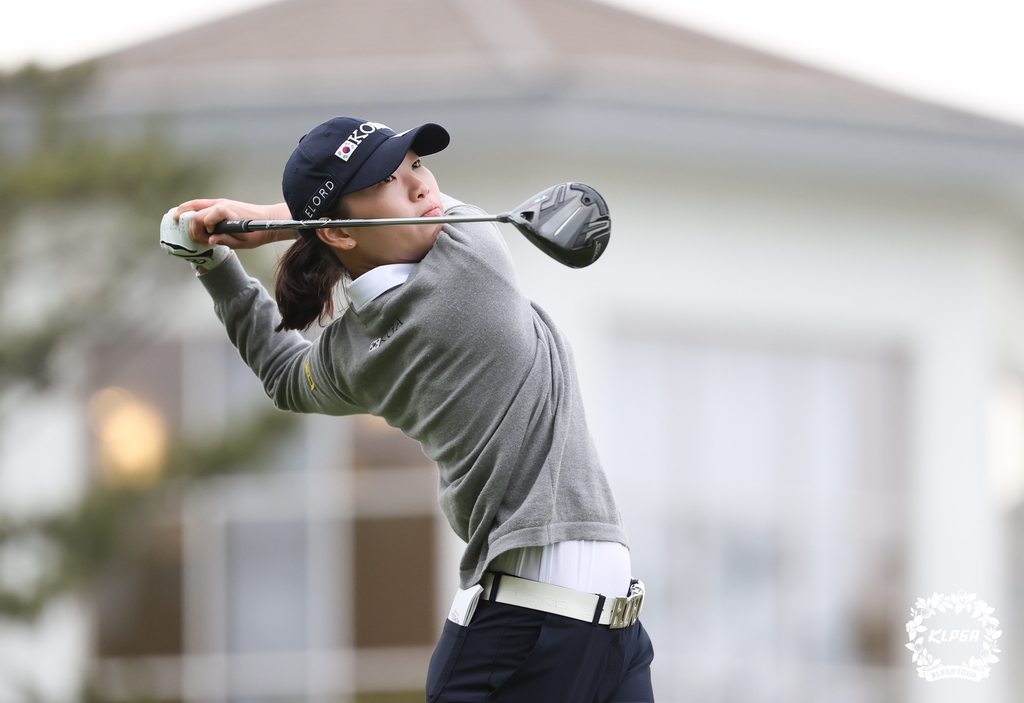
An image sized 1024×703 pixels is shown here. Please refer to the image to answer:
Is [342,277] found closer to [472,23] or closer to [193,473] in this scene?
[193,473]

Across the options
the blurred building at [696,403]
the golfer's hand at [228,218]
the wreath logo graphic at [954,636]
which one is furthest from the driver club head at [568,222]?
the blurred building at [696,403]

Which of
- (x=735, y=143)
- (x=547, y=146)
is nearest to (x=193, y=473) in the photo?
(x=547, y=146)

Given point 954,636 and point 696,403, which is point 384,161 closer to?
point 954,636

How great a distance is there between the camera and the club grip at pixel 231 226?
8.85 feet

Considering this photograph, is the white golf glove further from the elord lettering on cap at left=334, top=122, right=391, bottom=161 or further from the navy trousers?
→ the navy trousers

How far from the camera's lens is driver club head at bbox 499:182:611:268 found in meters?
2.53

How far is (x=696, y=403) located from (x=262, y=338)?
7.50m

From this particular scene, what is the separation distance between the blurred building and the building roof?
0.05m

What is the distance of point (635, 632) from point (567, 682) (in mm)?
218

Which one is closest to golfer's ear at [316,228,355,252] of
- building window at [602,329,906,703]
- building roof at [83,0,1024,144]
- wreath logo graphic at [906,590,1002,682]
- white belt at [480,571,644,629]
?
white belt at [480,571,644,629]

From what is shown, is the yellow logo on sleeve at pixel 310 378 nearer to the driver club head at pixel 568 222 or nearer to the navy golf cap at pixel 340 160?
the navy golf cap at pixel 340 160

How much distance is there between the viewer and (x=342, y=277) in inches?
110

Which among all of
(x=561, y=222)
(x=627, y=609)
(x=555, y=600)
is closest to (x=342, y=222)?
(x=561, y=222)

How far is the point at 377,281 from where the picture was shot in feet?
8.40
